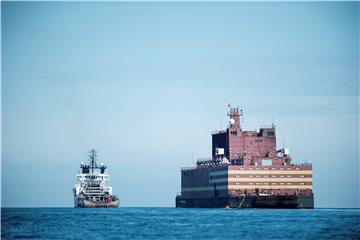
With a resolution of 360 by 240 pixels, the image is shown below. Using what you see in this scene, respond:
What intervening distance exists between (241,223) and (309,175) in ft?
210

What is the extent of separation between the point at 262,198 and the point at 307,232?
230 ft

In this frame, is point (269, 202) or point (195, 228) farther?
point (269, 202)

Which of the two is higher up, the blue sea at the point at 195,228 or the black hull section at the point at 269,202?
the black hull section at the point at 269,202

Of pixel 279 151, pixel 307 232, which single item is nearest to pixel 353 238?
pixel 307 232

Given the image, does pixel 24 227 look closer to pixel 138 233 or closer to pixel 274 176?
pixel 138 233

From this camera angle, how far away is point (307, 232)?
109500mm

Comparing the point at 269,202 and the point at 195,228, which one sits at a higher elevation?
the point at 269,202

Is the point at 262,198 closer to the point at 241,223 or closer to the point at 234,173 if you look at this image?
the point at 234,173

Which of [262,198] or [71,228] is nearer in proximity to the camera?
[71,228]

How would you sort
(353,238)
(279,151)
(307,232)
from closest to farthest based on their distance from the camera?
(353,238)
(307,232)
(279,151)

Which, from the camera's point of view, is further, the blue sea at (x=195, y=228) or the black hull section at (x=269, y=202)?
the black hull section at (x=269, y=202)

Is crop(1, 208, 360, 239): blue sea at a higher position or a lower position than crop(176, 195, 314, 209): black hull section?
lower

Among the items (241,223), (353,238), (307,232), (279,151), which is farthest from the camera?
(279,151)

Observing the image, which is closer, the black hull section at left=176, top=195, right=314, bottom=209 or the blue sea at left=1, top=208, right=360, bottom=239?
the blue sea at left=1, top=208, right=360, bottom=239
